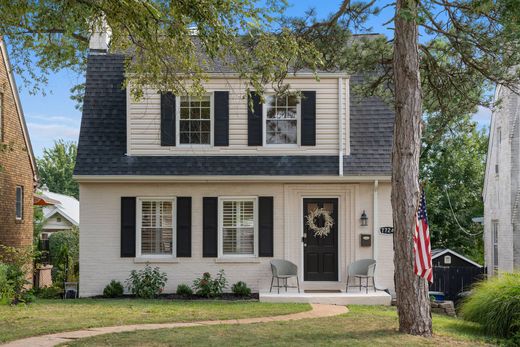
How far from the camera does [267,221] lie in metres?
17.8

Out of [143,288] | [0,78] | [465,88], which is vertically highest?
[0,78]

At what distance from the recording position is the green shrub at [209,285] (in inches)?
682

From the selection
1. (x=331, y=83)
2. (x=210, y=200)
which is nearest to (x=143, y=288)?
(x=210, y=200)

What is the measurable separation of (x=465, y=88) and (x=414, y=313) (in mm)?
6054

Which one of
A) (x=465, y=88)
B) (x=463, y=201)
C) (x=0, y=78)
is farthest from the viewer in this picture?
(x=463, y=201)

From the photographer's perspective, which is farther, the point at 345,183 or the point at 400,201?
the point at 345,183

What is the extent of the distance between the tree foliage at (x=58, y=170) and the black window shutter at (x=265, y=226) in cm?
4965

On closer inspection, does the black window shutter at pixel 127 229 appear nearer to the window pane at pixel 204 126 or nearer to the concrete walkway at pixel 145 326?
the window pane at pixel 204 126

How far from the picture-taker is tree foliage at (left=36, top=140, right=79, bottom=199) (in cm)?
6500

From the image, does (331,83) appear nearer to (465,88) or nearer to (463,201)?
(465,88)

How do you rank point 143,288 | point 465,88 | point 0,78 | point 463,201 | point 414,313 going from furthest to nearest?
point 463,201 → point 0,78 → point 143,288 → point 465,88 → point 414,313

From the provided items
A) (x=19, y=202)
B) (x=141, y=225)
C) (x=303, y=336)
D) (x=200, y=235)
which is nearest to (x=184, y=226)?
(x=200, y=235)

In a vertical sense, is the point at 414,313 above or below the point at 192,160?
below

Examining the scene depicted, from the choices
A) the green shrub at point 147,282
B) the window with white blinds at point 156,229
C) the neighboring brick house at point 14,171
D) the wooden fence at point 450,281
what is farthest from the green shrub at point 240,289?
the neighboring brick house at point 14,171
